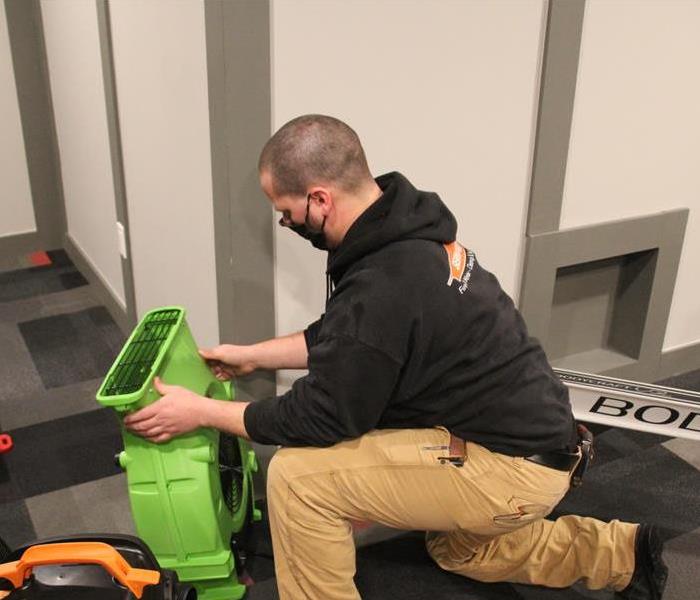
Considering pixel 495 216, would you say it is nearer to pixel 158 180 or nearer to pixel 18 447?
pixel 158 180

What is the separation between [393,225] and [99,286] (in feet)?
6.87

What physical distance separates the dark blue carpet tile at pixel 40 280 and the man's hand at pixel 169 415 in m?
1.99

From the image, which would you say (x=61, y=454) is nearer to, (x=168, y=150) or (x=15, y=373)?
(x=15, y=373)

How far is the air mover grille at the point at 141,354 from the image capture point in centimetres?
140

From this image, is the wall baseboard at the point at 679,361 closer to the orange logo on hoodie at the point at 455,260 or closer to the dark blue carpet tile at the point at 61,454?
the orange logo on hoodie at the point at 455,260

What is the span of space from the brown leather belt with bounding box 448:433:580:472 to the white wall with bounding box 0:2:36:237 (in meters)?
2.70

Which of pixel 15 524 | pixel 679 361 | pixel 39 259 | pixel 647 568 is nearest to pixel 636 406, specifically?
pixel 647 568

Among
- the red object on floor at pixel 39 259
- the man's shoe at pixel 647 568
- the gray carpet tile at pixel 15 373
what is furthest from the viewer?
the red object on floor at pixel 39 259

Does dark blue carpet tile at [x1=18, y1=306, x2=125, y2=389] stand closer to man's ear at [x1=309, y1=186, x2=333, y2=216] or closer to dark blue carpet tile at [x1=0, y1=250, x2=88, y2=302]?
dark blue carpet tile at [x1=0, y1=250, x2=88, y2=302]

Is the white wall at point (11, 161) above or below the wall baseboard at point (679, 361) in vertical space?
above

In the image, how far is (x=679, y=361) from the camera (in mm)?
2631

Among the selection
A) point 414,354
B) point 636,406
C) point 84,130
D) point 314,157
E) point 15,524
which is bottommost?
point 15,524

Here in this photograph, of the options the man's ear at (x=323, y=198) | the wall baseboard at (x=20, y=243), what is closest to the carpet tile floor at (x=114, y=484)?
the wall baseboard at (x=20, y=243)

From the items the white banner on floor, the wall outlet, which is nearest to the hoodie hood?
the white banner on floor
